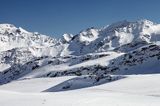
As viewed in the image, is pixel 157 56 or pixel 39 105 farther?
pixel 157 56

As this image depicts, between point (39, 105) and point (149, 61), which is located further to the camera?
point (149, 61)

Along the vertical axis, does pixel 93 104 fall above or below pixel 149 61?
below

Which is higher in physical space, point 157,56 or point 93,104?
point 157,56

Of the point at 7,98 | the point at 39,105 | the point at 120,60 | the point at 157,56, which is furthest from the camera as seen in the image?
the point at 120,60

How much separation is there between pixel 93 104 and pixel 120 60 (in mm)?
159907

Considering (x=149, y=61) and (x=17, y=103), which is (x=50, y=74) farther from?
(x=17, y=103)

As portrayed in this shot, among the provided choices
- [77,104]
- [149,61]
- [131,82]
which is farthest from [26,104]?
[149,61]

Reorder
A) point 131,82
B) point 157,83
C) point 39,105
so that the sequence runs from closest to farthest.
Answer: point 39,105 → point 157,83 → point 131,82

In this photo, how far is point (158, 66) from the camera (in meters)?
150

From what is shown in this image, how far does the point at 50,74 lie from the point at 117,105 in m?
168

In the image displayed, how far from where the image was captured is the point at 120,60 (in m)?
184

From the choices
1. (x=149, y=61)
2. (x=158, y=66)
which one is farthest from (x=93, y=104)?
(x=149, y=61)

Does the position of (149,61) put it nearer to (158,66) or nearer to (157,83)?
(158,66)

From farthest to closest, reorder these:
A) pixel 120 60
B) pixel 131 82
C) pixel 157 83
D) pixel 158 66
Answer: pixel 120 60
pixel 158 66
pixel 131 82
pixel 157 83
